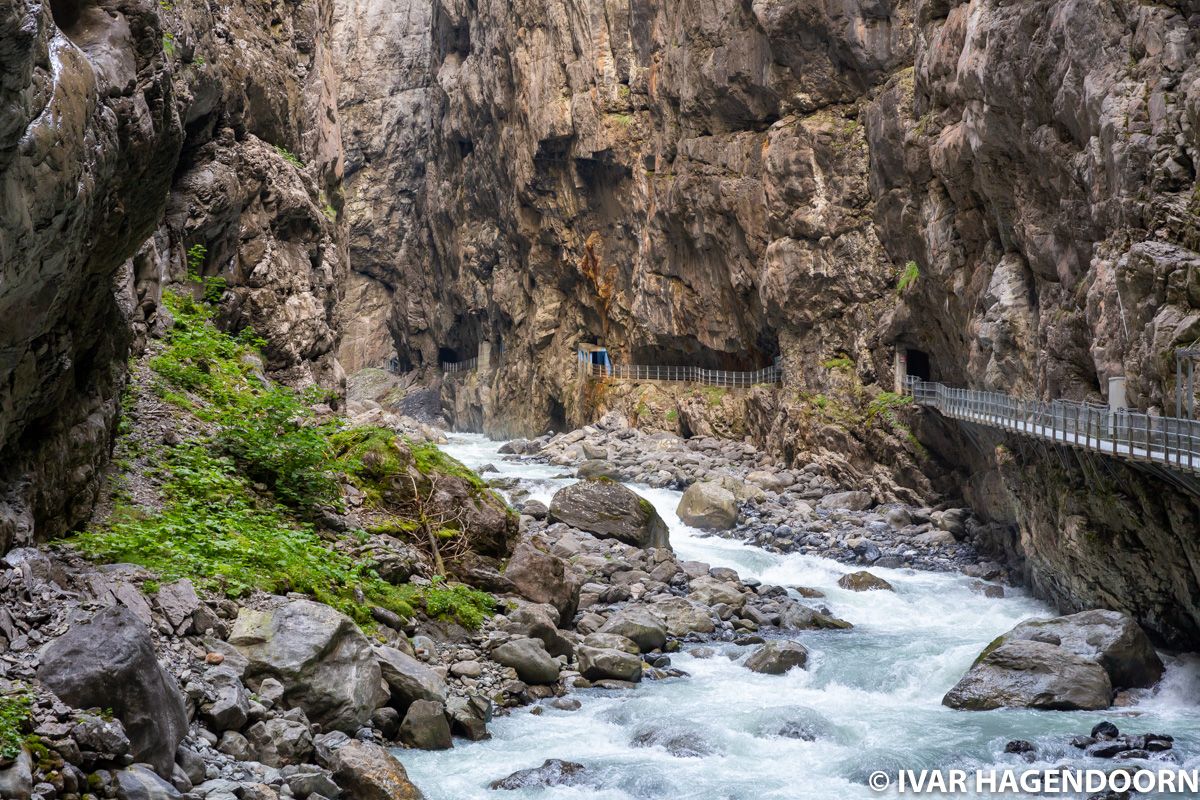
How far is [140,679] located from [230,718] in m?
1.61

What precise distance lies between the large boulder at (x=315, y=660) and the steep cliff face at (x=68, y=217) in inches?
88.3

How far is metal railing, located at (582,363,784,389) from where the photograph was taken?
1827 inches

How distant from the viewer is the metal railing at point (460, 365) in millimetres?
71312

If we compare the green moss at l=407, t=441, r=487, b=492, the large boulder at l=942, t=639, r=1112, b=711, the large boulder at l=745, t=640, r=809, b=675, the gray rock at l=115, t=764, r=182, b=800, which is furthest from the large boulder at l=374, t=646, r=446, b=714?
the large boulder at l=942, t=639, r=1112, b=711

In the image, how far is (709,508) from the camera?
30.1 m

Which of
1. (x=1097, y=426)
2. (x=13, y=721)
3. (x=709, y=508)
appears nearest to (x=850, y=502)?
(x=709, y=508)

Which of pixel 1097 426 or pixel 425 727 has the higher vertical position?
pixel 1097 426

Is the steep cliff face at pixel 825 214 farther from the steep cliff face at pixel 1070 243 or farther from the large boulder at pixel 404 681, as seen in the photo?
the large boulder at pixel 404 681

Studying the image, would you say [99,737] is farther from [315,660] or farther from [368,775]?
[315,660]

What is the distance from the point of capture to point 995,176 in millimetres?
22859

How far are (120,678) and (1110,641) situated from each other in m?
14.0

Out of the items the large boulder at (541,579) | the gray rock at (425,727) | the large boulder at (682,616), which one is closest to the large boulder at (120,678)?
the gray rock at (425,727)

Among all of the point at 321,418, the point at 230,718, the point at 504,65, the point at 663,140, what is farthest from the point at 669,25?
the point at 230,718

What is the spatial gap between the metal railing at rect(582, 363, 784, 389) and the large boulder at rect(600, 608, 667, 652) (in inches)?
1072
